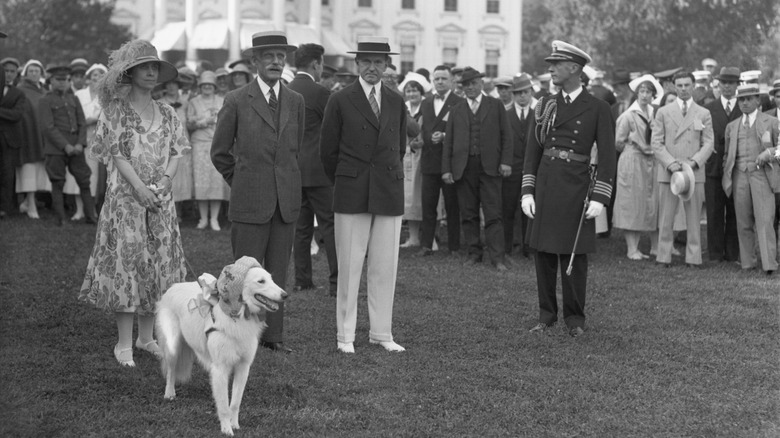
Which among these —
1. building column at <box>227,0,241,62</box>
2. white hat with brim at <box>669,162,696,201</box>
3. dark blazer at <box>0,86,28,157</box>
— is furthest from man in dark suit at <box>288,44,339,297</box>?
building column at <box>227,0,241,62</box>

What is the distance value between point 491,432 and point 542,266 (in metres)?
3.27

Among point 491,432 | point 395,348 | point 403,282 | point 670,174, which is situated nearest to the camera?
point 491,432

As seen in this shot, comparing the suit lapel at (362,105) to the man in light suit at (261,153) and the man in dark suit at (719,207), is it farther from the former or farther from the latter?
the man in dark suit at (719,207)

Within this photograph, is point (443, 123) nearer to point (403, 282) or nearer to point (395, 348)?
point (403, 282)

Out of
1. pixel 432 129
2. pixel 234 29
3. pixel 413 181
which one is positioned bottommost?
pixel 413 181

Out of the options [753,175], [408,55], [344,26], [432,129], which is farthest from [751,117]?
[408,55]

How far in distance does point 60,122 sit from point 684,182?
9147mm

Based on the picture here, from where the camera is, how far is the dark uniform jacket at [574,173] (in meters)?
9.32

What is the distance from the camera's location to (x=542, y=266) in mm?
9711

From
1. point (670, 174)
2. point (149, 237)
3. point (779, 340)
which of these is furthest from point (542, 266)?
point (670, 174)

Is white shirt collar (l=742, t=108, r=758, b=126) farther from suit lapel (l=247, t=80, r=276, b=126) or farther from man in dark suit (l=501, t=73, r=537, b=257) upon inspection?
suit lapel (l=247, t=80, r=276, b=126)

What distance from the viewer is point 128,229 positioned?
26.1 ft

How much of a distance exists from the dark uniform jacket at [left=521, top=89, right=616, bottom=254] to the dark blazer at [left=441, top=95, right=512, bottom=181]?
424 cm

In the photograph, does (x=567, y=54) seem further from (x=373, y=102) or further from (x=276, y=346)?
(x=276, y=346)
